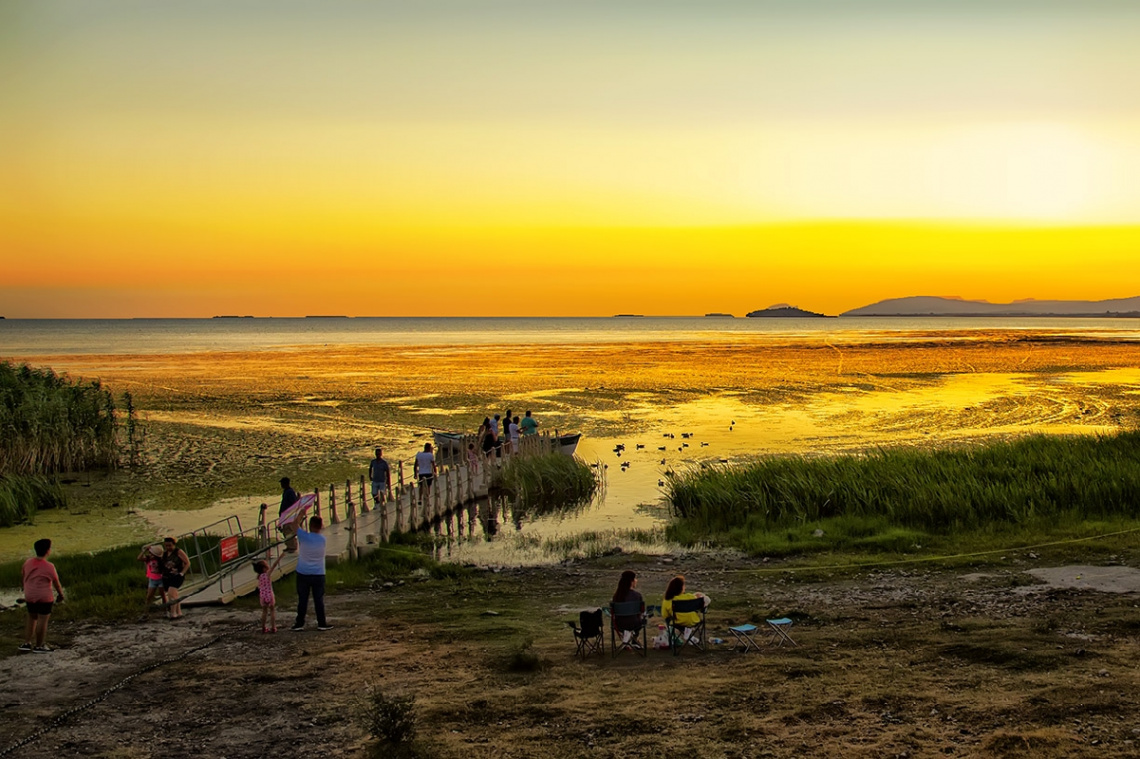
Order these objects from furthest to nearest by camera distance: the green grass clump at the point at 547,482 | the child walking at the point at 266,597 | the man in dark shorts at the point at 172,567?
the green grass clump at the point at 547,482 < the man in dark shorts at the point at 172,567 < the child walking at the point at 266,597

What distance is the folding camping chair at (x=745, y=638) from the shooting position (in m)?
12.3

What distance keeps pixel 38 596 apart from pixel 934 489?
736 inches

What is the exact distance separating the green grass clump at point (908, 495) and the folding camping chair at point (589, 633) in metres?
8.17

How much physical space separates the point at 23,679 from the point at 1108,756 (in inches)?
497

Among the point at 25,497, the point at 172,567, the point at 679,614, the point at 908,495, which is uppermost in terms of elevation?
the point at 679,614

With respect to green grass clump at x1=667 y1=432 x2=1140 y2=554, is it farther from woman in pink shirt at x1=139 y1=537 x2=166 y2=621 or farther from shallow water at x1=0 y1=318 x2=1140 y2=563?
woman in pink shirt at x1=139 y1=537 x2=166 y2=621

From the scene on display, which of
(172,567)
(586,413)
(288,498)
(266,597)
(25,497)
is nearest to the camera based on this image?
(266,597)

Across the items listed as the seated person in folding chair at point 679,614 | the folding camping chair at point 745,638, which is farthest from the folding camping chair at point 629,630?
the folding camping chair at point 745,638

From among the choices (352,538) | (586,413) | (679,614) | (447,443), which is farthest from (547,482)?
(586,413)

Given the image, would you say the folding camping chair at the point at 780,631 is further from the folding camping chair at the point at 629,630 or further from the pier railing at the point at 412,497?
the pier railing at the point at 412,497

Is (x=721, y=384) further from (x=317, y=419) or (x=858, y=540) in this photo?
(x=858, y=540)

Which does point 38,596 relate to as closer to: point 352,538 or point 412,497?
point 352,538

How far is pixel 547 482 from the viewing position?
2881 centimetres

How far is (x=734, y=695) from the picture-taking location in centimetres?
1066
